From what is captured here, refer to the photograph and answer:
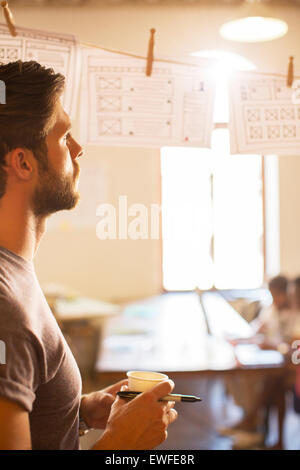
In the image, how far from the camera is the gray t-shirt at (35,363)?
0.94 metres

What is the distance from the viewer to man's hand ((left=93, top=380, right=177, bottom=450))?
3.44 feet

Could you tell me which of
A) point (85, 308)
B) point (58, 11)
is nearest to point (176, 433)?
point (85, 308)

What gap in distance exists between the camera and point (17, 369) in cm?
94

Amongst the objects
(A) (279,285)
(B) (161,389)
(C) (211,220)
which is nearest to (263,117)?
(B) (161,389)

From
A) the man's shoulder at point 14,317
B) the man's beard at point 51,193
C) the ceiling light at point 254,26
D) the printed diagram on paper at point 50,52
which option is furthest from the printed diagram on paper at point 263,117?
the ceiling light at point 254,26

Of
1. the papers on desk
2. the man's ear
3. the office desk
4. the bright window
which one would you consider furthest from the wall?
the man's ear

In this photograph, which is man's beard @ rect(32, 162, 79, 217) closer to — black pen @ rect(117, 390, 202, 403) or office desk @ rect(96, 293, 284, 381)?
black pen @ rect(117, 390, 202, 403)

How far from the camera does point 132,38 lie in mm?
5156

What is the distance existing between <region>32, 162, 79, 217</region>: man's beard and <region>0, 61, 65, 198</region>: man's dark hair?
25 millimetres

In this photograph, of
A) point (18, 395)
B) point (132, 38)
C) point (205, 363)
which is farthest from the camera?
point (132, 38)

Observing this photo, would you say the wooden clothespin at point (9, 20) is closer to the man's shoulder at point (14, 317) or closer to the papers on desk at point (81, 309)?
the man's shoulder at point (14, 317)

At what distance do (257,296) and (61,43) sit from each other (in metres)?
3.79

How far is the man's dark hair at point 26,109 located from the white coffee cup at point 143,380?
46 centimetres

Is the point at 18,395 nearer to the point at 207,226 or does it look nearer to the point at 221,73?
the point at 221,73
